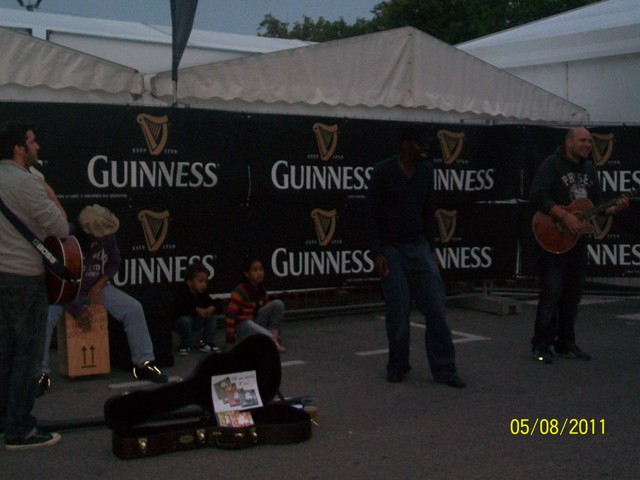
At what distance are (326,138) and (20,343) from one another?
4.91 meters

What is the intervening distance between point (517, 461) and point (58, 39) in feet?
29.9

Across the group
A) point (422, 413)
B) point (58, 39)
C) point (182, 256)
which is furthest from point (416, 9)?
point (422, 413)

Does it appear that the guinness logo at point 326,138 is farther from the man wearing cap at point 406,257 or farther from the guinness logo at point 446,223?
the man wearing cap at point 406,257

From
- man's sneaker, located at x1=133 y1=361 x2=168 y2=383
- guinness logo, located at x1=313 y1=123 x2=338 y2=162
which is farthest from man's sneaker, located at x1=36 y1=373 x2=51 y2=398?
guinness logo, located at x1=313 y1=123 x2=338 y2=162

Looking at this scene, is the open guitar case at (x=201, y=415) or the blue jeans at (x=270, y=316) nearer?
the open guitar case at (x=201, y=415)

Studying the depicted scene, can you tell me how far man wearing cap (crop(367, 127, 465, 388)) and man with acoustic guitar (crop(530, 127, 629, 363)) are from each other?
1.17 meters

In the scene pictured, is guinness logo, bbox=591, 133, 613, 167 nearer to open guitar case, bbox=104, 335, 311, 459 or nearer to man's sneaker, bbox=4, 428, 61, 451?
open guitar case, bbox=104, 335, 311, 459

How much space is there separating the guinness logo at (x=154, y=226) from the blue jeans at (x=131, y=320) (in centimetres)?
134

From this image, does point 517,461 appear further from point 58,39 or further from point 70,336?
point 58,39

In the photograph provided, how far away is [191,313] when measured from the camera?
8.11 metres

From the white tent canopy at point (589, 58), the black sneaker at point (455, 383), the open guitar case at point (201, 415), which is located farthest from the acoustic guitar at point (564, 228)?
the white tent canopy at point (589, 58)

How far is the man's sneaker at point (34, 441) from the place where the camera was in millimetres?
5250
